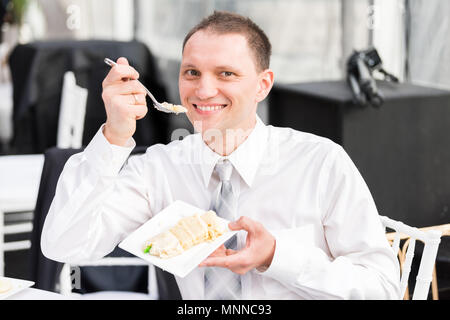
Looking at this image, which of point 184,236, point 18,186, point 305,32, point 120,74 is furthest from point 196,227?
point 305,32

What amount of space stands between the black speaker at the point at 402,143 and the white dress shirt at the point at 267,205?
2.68 feet

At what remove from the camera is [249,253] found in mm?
743

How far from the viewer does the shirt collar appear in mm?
935

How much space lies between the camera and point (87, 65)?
3.33 m

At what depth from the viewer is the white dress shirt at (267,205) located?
81 cm

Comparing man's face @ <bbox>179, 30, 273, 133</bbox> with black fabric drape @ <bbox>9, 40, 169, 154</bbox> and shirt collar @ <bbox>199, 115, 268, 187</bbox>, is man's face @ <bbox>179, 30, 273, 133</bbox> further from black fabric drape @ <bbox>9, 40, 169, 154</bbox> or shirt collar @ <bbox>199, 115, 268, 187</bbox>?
black fabric drape @ <bbox>9, 40, 169, 154</bbox>

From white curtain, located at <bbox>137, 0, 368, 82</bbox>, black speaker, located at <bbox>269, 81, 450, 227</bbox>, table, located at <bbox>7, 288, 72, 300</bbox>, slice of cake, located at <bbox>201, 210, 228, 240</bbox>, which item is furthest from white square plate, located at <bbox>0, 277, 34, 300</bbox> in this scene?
white curtain, located at <bbox>137, 0, 368, 82</bbox>

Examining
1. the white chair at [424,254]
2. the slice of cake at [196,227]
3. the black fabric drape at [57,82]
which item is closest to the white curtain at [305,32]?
the black fabric drape at [57,82]

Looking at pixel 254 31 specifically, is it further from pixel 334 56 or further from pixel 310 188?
pixel 334 56

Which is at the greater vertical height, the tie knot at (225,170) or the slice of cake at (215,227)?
the tie knot at (225,170)

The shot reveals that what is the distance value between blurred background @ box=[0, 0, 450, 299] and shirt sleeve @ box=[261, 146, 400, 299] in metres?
0.23

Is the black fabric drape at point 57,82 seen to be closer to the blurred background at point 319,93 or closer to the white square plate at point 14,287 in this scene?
the blurred background at point 319,93

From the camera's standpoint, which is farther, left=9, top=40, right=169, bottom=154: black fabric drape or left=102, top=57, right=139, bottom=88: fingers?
left=9, top=40, right=169, bottom=154: black fabric drape
